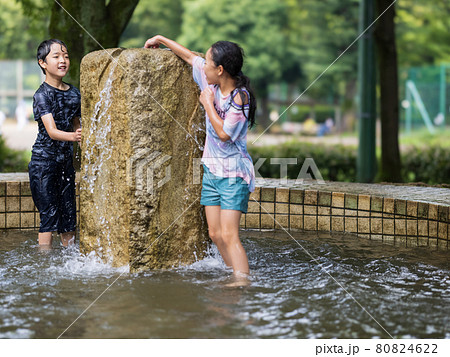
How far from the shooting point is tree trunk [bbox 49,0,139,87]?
7.31m

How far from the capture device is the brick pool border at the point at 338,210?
5277mm

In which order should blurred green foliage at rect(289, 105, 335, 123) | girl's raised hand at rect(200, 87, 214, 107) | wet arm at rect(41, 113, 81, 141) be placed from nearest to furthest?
girl's raised hand at rect(200, 87, 214, 107), wet arm at rect(41, 113, 81, 141), blurred green foliage at rect(289, 105, 335, 123)

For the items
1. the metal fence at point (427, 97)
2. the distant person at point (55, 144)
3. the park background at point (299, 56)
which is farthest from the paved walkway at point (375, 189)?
the metal fence at point (427, 97)

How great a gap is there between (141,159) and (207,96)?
2.10 feet

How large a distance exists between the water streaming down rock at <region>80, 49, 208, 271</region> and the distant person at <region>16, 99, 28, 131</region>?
73.8 feet

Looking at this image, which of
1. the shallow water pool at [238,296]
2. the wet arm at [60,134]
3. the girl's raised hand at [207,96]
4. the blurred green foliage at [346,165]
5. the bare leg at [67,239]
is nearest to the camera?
the shallow water pool at [238,296]

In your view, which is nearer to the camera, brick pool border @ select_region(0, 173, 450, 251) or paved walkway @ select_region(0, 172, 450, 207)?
brick pool border @ select_region(0, 173, 450, 251)

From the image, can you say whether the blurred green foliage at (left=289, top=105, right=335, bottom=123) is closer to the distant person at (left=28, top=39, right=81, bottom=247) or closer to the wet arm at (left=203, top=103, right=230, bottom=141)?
the distant person at (left=28, top=39, right=81, bottom=247)

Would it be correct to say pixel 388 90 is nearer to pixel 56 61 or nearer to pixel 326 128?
pixel 56 61

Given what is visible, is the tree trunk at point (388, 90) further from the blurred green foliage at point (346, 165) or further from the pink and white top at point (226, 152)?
the pink and white top at point (226, 152)

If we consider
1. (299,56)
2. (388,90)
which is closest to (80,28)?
(388,90)

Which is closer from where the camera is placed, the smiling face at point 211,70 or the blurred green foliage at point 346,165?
the smiling face at point 211,70

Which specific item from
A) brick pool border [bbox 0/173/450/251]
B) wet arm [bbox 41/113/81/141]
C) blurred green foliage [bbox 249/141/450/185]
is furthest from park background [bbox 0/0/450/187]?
wet arm [bbox 41/113/81/141]

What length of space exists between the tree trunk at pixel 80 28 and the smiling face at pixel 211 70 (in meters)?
→ 3.57
